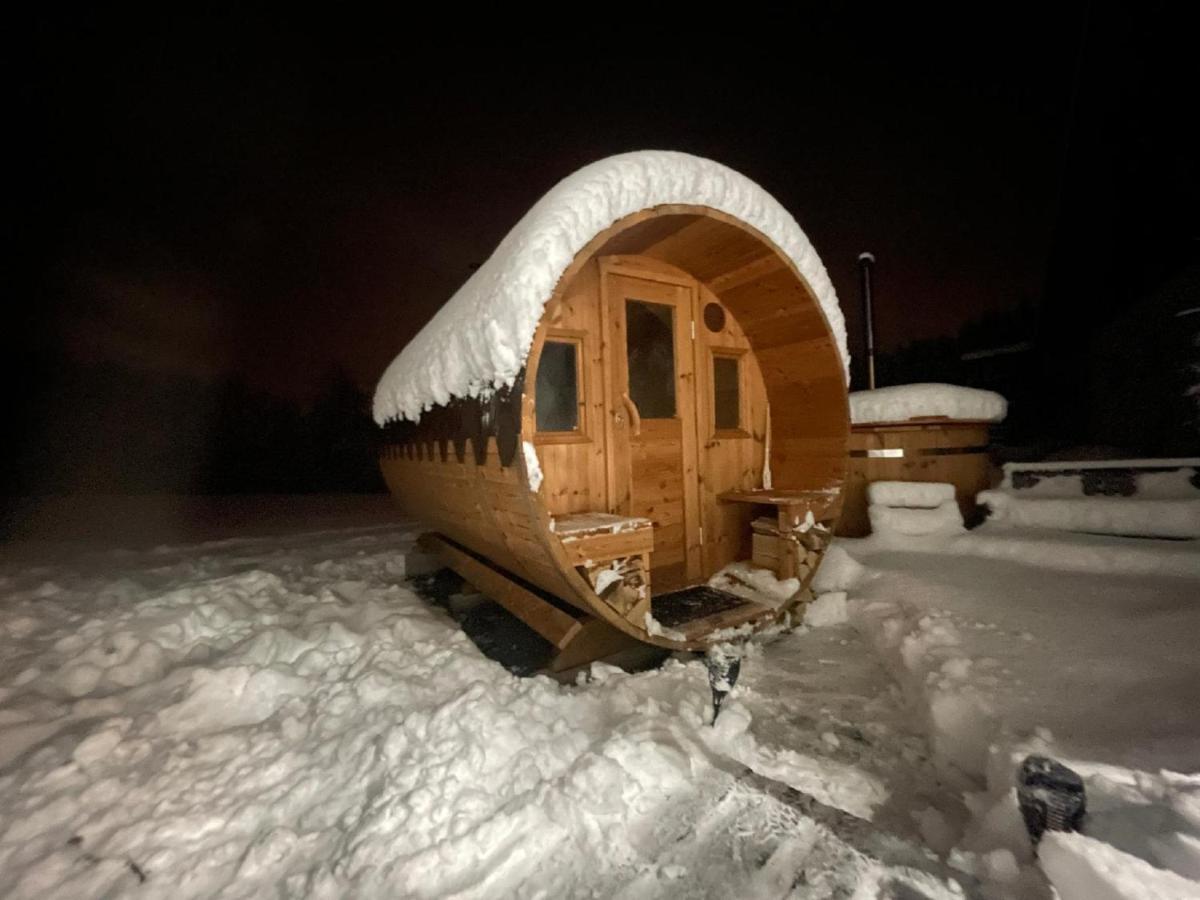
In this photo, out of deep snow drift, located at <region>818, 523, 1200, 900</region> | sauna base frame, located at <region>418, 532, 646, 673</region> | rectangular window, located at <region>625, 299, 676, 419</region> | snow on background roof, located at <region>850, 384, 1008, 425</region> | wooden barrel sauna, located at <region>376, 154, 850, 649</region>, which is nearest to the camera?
deep snow drift, located at <region>818, 523, 1200, 900</region>

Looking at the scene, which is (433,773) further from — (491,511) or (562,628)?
(491,511)

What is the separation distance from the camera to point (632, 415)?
12.9 feet

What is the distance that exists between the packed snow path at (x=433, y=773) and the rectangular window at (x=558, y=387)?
1.76 m

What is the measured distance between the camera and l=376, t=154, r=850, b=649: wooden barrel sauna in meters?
2.66

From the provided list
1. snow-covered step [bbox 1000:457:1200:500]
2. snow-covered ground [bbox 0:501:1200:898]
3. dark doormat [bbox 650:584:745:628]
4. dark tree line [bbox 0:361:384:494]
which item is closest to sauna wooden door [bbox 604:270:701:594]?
dark doormat [bbox 650:584:745:628]

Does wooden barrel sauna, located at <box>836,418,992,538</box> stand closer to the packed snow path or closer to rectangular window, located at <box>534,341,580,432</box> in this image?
the packed snow path

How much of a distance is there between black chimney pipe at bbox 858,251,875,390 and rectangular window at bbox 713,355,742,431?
3130 mm

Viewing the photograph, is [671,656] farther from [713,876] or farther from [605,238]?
[605,238]

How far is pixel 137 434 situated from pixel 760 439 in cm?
2992

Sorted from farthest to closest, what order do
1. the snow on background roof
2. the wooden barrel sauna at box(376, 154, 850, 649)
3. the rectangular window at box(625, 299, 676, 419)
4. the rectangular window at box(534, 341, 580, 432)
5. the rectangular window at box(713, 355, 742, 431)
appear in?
the snow on background roof < the rectangular window at box(713, 355, 742, 431) < the rectangular window at box(625, 299, 676, 419) < the rectangular window at box(534, 341, 580, 432) < the wooden barrel sauna at box(376, 154, 850, 649)

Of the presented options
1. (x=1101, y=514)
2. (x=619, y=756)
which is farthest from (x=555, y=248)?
(x=1101, y=514)

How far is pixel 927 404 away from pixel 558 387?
4268 millimetres

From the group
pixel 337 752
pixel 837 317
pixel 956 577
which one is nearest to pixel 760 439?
pixel 837 317

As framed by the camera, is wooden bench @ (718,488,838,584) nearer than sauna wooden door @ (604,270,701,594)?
Yes
